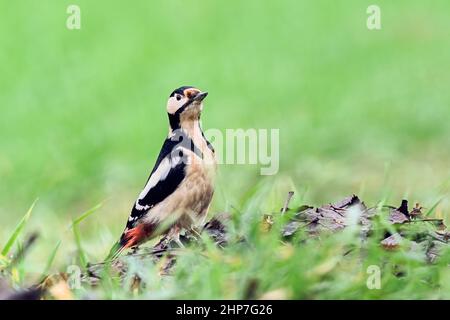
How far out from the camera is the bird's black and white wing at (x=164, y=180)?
616 centimetres

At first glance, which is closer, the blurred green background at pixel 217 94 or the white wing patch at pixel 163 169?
the white wing patch at pixel 163 169

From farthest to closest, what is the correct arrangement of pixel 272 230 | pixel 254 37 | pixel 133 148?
pixel 254 37 < pixel 133 148 < pixel 272 230

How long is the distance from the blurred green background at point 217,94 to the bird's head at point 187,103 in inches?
37.9

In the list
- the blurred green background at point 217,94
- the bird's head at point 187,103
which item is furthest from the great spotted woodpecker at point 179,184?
the blurred green background at point 217,94

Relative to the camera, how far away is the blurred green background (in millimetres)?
9000

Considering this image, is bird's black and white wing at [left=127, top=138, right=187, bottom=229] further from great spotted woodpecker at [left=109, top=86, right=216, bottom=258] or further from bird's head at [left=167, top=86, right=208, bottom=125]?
bird's head at [left=167, top=86, right=208, bottom=125]

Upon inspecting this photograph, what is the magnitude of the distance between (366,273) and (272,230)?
0.52m

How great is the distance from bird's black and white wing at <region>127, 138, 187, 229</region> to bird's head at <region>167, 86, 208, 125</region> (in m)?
0.14

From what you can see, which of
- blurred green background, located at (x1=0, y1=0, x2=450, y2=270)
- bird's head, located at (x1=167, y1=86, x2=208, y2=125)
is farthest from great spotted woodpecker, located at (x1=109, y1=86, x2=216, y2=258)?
blurred green background, located at (x1=0, y1=0, x2=450, y2=270)

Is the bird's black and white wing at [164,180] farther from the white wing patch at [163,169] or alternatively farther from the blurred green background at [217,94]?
the blurred green background at [217,94]

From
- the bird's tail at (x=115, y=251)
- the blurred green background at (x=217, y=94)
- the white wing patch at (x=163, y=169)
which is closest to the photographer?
the bird's tail at (x=115, y=251)

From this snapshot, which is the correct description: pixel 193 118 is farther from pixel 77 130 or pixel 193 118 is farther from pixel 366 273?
pixel 77 130

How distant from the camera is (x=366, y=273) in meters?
5.20

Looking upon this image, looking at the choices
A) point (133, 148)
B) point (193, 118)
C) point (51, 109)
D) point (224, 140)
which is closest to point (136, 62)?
point (51, 109)
